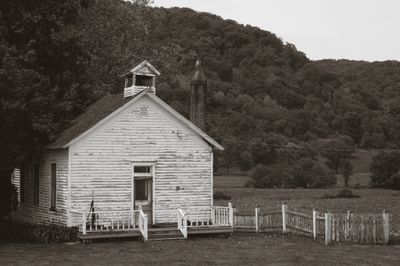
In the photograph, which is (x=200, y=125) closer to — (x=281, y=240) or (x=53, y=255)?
(x=281, y=240)

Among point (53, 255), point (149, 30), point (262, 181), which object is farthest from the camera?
point (262, 181)

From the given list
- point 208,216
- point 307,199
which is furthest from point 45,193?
point 307,199

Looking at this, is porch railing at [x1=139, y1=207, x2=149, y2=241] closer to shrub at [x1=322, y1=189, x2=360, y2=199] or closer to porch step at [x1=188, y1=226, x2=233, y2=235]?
porch step at [x1=188, y1=226, x2=233, y2=235]

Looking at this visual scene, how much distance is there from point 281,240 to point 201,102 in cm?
1046

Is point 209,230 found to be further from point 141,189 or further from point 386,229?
point 386,229

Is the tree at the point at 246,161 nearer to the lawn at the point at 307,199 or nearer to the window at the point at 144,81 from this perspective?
the lawn at the point at 307,199

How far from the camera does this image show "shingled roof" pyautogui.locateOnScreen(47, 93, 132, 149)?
26234 mm

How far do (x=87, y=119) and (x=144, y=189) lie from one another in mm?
3850

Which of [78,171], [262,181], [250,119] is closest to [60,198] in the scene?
[78,171]

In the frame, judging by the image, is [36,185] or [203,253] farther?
[36,185]

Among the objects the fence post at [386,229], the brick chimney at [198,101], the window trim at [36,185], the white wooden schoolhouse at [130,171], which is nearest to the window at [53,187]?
the white wooden schoolhouse at [130,171]

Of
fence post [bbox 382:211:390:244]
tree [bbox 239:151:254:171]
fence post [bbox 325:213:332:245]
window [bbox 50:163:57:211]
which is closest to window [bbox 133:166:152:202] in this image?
window [bbox 50:163:57:211]

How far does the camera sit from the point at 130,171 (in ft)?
88.5

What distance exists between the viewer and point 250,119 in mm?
97500
